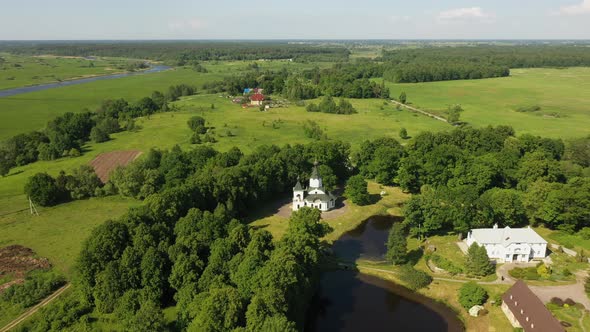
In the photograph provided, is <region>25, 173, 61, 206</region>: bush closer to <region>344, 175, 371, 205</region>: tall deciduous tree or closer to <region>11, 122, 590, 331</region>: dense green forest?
<region>11, 122, 590, 331</region>: dense green forest

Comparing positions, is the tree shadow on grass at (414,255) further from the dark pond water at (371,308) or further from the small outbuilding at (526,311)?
the small outbuilding at (526,311)

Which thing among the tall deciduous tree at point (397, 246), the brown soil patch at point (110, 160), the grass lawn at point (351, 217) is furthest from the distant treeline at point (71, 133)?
the tall deciduous tree at point (397, 246)

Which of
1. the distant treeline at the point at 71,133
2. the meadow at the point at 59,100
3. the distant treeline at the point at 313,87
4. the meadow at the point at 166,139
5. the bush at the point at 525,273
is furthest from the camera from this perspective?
the distant treeline at the point at 313,87

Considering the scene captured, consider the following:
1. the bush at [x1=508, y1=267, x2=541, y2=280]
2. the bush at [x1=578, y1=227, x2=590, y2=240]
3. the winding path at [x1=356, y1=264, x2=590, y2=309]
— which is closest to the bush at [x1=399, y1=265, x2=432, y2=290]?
the winding path at [x1=356, y1=264, x2=590, y2=309]

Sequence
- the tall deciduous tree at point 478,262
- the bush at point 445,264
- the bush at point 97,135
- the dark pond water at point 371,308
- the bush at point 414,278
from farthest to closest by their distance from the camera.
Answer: the bush at point 97,135, the bush at point 445,264, the tall deciduous tree at point 478,262, the bush at point 414,278, the dark pond water at point 371,308

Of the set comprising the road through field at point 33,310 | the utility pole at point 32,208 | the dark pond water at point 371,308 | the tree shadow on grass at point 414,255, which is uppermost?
the utility pole at point 32,208

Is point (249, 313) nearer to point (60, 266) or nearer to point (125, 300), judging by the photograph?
point (125, 300)

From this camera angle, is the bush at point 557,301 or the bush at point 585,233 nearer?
the bush at point 557,301

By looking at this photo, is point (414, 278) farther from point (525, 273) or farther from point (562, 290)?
point (562, 290)

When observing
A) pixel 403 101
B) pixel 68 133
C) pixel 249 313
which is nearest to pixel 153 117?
pixel 68 133
